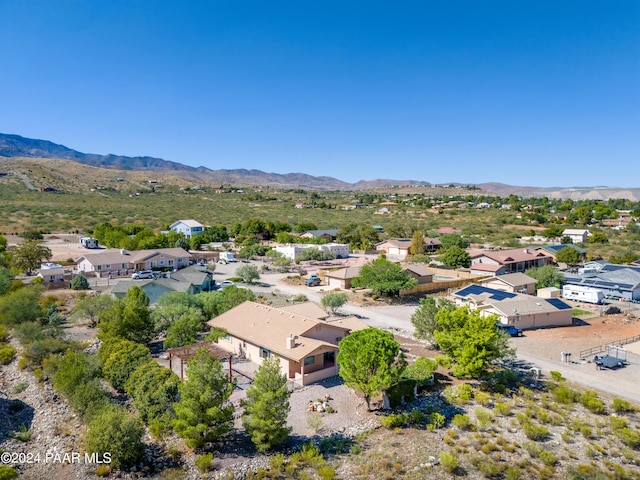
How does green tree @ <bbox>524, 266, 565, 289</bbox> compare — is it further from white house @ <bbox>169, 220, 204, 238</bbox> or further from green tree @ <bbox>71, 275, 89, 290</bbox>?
white house @ <bbox>169, 220, 204, 238</bbox>

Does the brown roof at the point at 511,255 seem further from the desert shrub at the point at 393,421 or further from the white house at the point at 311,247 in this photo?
the desert shrub at the point at 393,421

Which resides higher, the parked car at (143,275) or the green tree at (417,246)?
the green tree at (417,246)

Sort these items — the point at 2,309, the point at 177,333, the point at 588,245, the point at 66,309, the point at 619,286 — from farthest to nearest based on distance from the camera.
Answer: the point at 588,245 → the point at 619,286 → the point at 66,309 → the point at 2,309 → the point at 177,333

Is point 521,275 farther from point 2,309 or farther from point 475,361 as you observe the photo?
point 2,309

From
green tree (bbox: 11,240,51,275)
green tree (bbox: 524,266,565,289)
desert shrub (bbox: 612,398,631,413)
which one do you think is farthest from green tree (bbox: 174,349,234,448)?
green tree (bbox: 11,240,51,275)

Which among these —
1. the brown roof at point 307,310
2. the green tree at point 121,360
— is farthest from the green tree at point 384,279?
the green tree at point 121,360

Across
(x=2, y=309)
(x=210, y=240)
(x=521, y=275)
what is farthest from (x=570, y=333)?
(x=210, y=240)
